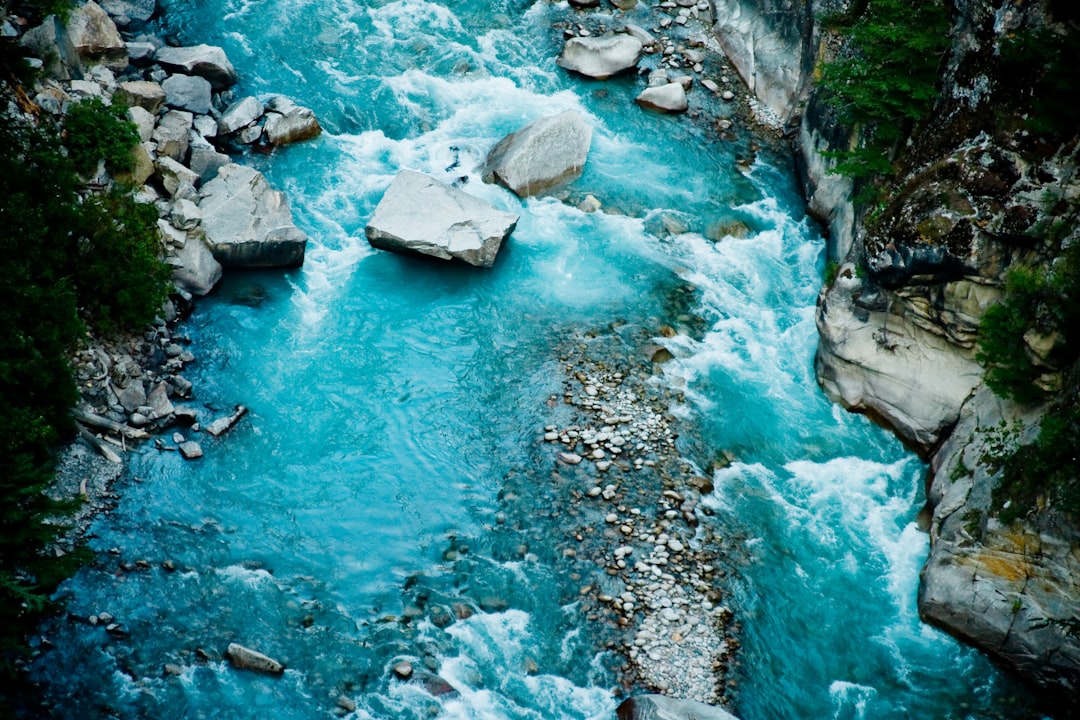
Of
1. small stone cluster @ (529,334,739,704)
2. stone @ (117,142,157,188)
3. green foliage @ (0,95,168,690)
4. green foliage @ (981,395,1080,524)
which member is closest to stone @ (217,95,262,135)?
stone @ (117,142,157,188)

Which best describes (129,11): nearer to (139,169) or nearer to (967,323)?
(139,169)

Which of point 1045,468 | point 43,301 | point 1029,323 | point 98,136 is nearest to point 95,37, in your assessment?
point 98,136

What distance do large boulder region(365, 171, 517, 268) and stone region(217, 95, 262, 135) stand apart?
4.38 meters

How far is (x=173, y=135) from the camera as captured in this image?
18984mm

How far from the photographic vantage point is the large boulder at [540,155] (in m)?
20.8

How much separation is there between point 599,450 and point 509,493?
1.80m

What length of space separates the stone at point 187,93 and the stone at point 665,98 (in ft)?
36.5

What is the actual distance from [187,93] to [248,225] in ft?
16.0

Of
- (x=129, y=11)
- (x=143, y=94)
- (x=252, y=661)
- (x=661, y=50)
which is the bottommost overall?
(x=252, y=661)

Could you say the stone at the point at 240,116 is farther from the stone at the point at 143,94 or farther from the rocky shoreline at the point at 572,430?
the stone at the point at 143,94

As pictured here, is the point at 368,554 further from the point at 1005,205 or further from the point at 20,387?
the point at 1005,205

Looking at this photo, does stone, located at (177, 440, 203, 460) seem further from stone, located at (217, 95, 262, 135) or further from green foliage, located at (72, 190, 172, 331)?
stone, located at (217, 95, 262, 135)

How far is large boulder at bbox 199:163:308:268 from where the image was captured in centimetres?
1797

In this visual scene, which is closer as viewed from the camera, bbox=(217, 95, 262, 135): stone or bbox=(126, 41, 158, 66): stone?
bbox=(217, 95, 262, 135): stone
